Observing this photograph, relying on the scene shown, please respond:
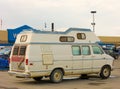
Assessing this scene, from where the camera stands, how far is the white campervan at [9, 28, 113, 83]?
17.4 metres

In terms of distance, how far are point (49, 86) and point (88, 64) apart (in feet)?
11.0

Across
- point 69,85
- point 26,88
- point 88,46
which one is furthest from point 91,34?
point 26,88

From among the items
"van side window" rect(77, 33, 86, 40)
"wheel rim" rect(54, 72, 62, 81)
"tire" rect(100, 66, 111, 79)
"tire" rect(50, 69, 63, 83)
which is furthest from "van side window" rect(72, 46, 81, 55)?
"tire" rect(100, 66, 111, 79)

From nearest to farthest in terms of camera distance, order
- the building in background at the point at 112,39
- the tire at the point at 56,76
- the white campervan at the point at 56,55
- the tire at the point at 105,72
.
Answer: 1. the white campervan at the point at 56,55
2. the tire at the point at 56,76
3. the tire at the point at 105,72
4. the building in background at the point at 112,39

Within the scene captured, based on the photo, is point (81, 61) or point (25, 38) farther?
point (81, 61)

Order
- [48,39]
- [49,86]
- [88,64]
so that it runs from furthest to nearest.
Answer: [88,64], [48,39], [49,86]

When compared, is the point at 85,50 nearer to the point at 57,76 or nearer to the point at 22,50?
the point at 57,76

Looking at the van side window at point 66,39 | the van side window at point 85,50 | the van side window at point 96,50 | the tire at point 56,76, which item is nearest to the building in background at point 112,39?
the van side window at point 96,50

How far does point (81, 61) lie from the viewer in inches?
757

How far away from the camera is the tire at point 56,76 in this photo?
59.2ft

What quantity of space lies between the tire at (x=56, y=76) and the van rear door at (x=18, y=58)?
4.97ft

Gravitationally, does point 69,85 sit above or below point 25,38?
below

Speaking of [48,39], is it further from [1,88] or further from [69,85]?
[1,88]

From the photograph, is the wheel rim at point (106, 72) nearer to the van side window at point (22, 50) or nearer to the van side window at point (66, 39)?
the van side window at point (66, 39)
